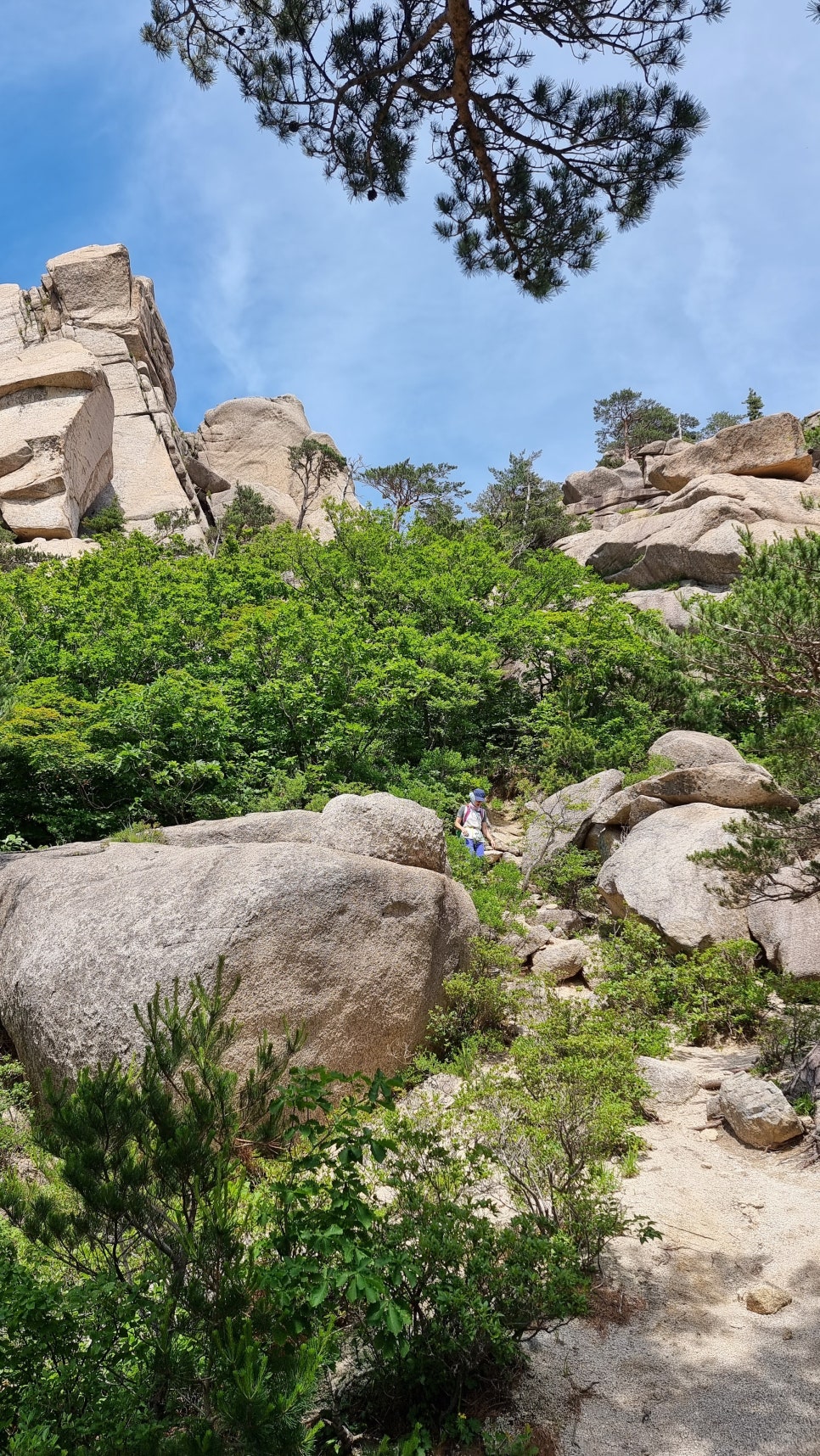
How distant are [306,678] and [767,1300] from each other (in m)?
10.2

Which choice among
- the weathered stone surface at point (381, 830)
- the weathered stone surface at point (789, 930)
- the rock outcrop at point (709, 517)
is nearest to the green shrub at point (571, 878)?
the weathered stone surface at point (789, 930)

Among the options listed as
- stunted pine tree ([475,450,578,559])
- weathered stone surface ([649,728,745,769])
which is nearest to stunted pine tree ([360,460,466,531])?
stunted pine tree ([475,450,578,559])

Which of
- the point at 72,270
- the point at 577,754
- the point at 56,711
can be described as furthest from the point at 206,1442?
the point at 72,270

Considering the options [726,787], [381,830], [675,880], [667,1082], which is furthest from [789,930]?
[381,830]

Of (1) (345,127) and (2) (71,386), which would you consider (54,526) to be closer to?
(2) (71,386)

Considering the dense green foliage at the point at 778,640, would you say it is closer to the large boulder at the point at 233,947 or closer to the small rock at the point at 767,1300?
the large boulder at the point at 233,947

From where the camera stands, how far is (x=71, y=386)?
30016 millimetres

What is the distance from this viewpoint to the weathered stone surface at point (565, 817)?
11.5 meters

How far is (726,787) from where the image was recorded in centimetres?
1000

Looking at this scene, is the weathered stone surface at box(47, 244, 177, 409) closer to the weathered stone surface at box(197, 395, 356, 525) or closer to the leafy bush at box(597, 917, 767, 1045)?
the weathered stone surface at box(197, 395, 356, 525)

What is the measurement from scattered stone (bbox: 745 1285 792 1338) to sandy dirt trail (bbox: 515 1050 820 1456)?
0.03 metres

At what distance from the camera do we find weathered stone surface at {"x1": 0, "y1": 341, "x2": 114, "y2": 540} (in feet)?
89.4

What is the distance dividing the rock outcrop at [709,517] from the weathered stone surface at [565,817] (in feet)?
23.0

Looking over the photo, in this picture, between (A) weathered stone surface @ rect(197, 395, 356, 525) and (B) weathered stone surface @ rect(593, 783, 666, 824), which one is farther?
(A) weathered stone surface @ rect(197, 395, 356, 525)
